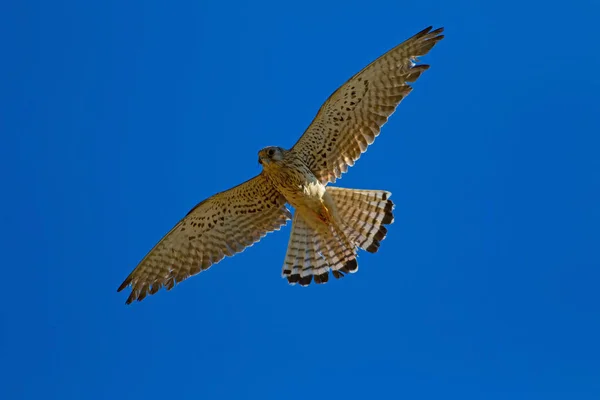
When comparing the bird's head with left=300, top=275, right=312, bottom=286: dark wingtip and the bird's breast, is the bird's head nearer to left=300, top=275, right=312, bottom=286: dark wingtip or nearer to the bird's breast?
the bird's breast

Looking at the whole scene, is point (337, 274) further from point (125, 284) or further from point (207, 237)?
point (125, 284)

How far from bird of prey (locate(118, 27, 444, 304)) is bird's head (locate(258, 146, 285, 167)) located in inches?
0.4

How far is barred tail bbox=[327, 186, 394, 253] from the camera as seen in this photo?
37.0ft

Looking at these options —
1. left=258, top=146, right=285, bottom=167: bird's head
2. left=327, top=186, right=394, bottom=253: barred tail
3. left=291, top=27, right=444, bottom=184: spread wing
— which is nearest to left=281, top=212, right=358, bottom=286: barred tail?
left=327, top=186, right=394, bottom=253: barred tail

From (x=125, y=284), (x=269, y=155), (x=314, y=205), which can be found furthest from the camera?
(x=125, y=284)

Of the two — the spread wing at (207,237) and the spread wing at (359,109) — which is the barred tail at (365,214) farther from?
the spread wing at (207,237)

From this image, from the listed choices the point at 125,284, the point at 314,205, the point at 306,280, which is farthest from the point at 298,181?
the point at 125,284

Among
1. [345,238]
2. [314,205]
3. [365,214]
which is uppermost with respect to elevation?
[314,205]

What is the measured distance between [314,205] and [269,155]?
0.76 metres

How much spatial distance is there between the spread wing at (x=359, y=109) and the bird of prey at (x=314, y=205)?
1 cm

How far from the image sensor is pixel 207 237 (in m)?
11.6

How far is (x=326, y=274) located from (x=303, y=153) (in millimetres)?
1390

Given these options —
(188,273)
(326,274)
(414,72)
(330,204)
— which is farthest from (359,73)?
(188,273)

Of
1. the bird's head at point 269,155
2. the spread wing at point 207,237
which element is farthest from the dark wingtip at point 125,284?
the bird's head at point 269,155
